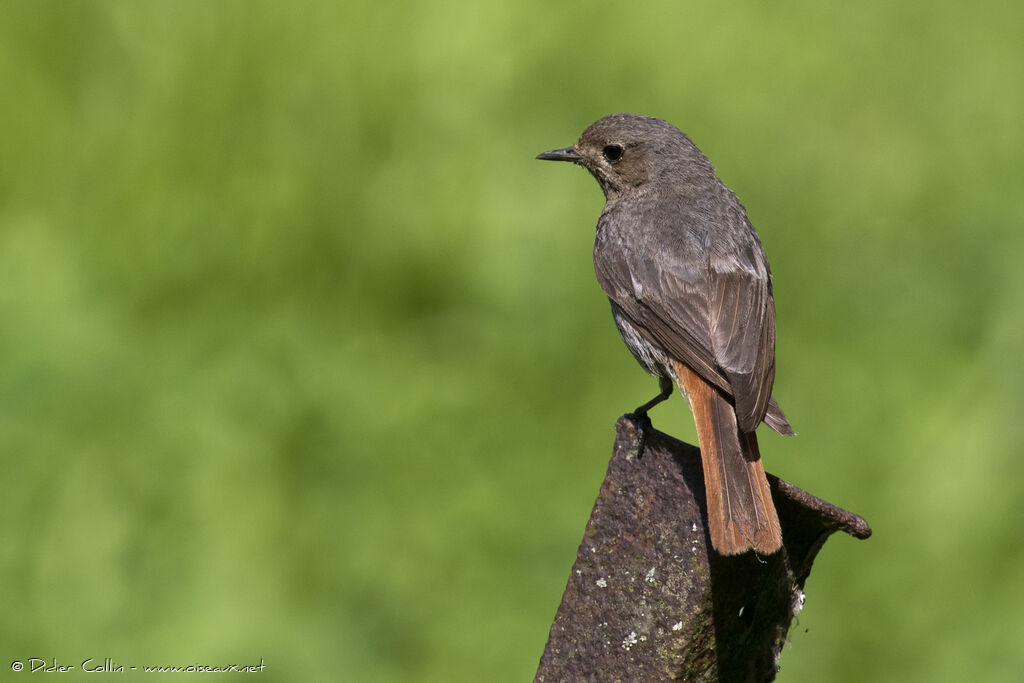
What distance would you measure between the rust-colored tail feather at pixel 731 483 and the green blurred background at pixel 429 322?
83.8 inches

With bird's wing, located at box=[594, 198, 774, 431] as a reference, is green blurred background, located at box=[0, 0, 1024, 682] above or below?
above

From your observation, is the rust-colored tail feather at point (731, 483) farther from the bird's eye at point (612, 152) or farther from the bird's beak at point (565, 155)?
the bird's beak at point (565, 155)

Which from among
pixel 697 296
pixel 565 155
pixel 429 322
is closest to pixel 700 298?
pixel 697 296

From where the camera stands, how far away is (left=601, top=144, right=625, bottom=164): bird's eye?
4.64 meters

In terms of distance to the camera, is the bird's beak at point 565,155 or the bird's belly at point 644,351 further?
the bird's beak at point 565,155

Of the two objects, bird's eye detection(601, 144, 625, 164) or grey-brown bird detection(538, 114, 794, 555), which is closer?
grey-brown bird detection(538, 114, 794, 555)

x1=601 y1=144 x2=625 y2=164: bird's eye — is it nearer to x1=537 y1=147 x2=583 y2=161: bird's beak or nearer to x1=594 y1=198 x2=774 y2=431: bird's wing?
x1=537 y1=147 x2=583 y2=161: bird's beak

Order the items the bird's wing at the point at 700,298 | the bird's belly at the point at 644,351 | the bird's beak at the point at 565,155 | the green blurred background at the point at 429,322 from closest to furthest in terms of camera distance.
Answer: the bird's wing at the point at 700,298 → the bird's belly at the point at 644,351 → the bird's beak at the point at 565,155 → the green blurred background at the point at 429,322

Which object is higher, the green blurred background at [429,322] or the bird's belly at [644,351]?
the green blurred background at [429,322]

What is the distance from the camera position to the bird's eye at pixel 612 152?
4645 millimetres

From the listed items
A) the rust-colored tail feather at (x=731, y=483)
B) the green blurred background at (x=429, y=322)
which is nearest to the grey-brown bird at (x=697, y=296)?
the rust-colored tail feather at (x=731, y=483)

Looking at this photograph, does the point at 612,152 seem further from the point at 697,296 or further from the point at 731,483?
the point at 731,483

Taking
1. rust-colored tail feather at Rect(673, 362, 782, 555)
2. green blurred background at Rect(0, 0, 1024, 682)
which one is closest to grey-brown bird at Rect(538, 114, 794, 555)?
rust-colored tail feather at Rect(673, 362, 782, 555)

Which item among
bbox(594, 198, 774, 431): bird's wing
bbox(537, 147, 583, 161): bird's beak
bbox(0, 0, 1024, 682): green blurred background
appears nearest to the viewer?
bbox(594, 198, 774, 431): bird's wing
